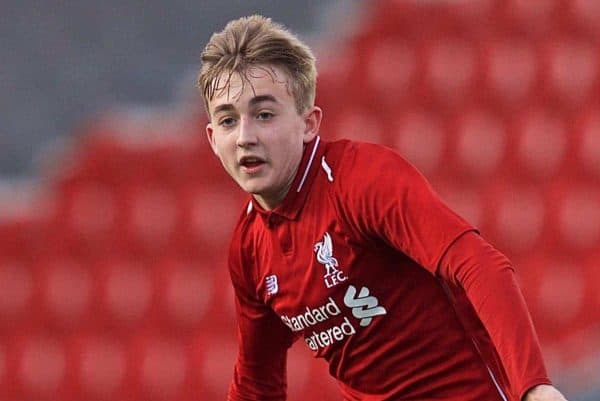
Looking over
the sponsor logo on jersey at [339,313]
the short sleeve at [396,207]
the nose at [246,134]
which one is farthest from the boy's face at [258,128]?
the sponsor logo on jersey at [339,313]

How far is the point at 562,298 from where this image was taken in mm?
4281

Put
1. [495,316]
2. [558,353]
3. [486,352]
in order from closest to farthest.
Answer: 1. [495,316]
2. [486,352]
3. [558,353]

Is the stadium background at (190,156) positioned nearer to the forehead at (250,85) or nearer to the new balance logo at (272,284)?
the new balance logo at (272,284)

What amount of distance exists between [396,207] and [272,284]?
0.37 m

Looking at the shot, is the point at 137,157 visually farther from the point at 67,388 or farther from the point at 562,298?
the point at 562,298

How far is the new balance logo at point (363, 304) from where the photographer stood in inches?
88.5

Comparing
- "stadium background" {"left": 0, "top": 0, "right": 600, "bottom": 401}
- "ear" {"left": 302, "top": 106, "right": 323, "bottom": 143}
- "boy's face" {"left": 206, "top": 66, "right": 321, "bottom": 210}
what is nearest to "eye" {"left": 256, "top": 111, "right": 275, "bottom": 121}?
"boy's face" {"left": 206, "top": 66, "right": 321, "bottom": 210}

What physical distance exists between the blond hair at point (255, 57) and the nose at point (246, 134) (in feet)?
0.26

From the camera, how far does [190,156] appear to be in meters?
4.52

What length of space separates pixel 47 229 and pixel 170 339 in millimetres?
585

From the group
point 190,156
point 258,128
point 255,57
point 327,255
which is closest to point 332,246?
point 327,255

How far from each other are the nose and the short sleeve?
0.17 m

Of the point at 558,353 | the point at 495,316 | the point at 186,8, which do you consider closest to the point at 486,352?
the point at 495,316

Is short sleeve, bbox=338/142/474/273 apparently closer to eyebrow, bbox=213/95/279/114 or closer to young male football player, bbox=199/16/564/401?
young male football player, bbox=199/16/564/401
